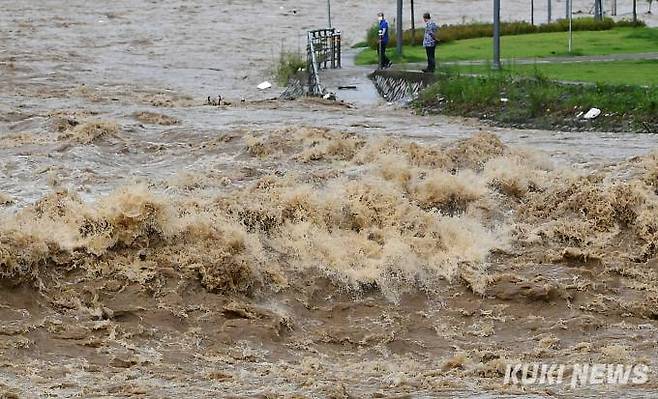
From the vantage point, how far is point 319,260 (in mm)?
13125

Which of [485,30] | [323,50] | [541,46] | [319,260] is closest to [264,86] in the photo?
[323,50]

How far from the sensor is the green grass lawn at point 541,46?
30391mm

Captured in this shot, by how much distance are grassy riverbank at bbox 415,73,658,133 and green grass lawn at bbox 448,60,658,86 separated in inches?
35.1

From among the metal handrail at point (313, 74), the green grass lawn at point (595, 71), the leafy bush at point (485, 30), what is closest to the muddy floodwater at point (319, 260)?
the green grass lawn at point (595, 71)

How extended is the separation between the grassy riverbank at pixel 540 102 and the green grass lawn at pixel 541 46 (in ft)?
18.4

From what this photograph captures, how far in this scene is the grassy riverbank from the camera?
20.5 meters

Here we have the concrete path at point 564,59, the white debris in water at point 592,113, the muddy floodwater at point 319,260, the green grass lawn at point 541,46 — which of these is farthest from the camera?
the green grass lawn at point 541,46

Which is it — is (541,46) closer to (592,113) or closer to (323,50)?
(323,50)

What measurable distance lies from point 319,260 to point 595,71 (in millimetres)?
13824

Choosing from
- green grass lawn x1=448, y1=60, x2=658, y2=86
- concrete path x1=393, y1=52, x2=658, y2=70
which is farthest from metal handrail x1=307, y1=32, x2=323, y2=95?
green grass lawn x1=448, y1=60, x2=658, y2=86

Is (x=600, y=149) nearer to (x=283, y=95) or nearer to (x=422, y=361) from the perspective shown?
(x=422, y=361)

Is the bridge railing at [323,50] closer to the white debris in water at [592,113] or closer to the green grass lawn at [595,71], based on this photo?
the green grass lawn at [595,71]

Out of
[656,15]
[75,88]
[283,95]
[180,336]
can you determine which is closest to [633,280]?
[180,336]

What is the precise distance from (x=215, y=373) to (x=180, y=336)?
1197 millimetres
